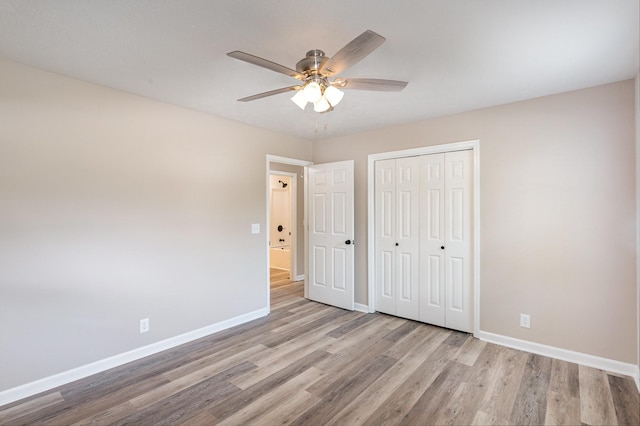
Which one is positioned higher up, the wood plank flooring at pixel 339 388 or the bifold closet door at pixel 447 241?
the bifold closet door at pixel 447 241

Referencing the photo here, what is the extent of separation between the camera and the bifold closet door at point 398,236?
3770 millimetres

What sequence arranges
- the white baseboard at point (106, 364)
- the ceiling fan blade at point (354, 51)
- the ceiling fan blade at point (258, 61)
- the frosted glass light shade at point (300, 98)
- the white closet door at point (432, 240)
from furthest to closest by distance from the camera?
the white closet door at point (432, 240)
the white baseboard at point (106, 364)
the frosted glass light shade at point (300, 98)
the ceiling fan blade at point (258, 61)
the ceiling fan blade at point (354, 51)

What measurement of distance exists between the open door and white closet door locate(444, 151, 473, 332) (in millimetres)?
1268

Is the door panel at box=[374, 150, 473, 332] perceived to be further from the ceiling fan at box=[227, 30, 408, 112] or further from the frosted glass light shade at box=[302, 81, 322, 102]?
the frosted glass light shade at box=[302, 81, 322, 102]

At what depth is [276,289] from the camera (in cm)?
536

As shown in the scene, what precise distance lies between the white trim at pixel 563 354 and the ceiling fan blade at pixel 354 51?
3056 mm

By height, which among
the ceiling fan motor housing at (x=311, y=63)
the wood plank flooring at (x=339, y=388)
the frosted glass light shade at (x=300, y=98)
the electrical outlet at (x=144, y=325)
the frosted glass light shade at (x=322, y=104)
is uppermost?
the ceiling fan motor housing at (x=311, y=63)

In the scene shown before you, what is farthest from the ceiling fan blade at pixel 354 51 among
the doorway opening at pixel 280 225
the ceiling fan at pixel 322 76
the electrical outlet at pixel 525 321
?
the doorway opening at pixel 280 225

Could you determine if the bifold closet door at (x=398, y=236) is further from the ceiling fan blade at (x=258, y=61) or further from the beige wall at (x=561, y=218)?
the ceiling fan blade at (x=258, y=61)

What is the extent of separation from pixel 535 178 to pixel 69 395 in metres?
4.38

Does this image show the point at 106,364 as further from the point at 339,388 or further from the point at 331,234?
the point at 331,234

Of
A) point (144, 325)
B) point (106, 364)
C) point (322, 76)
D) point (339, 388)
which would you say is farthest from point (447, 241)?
point (106, 364)

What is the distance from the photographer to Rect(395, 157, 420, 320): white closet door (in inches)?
148

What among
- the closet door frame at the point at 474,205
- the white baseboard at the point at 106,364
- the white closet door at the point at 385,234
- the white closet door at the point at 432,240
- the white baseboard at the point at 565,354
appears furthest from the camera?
the white closet door at the point at 385,234
